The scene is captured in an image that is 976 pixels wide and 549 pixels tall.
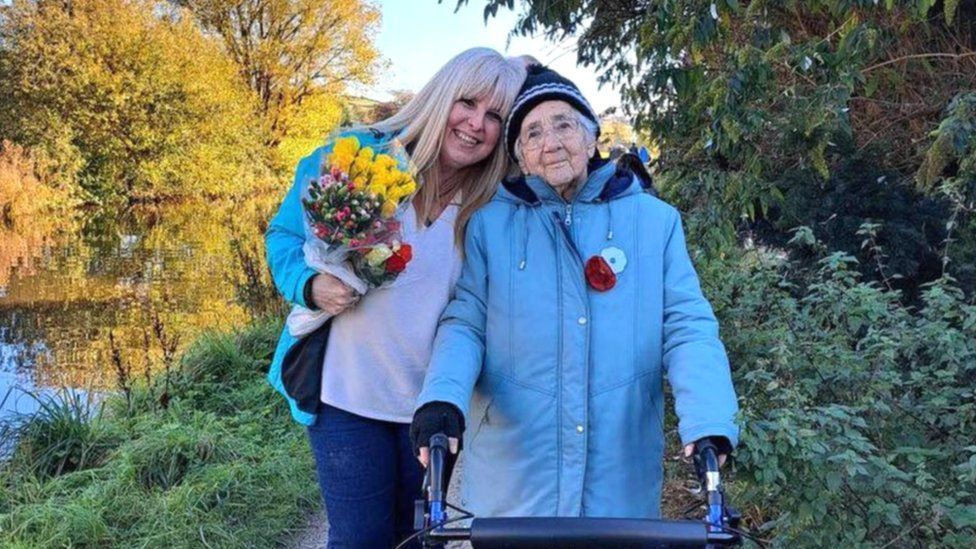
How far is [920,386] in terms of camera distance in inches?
112

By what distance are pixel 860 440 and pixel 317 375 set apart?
157cm

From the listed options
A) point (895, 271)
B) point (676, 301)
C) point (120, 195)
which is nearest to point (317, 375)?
point (676, 301)

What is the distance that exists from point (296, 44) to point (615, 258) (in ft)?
105

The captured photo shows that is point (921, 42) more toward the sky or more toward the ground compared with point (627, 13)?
more toward the ground

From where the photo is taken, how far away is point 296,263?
2.14 meters

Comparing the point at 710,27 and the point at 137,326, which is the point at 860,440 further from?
the point at 137,326

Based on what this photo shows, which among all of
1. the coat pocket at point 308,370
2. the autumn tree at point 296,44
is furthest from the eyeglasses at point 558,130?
the autumn tree at point 296,44

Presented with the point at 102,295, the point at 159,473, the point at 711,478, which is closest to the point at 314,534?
the point at 159,473

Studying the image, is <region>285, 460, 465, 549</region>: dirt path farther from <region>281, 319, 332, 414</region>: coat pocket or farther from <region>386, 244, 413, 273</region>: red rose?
<region>386, 244, 413, 273</region>: red rose

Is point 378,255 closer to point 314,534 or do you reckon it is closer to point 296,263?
point 296,263

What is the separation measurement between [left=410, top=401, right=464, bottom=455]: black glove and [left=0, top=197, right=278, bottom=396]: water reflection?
642 cm

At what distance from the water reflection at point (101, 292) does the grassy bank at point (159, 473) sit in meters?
1.44

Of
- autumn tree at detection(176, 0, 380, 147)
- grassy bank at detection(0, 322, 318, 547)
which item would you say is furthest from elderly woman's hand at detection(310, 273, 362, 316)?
autumn tree at detection(176, 0, 380, 147)

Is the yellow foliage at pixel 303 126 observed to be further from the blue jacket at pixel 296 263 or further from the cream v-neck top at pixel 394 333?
the cream v-neck top at pixel 394 333
